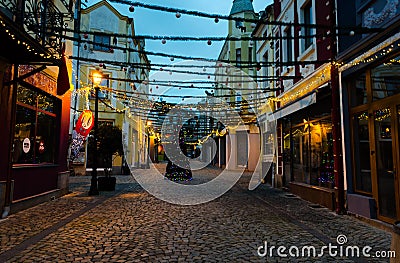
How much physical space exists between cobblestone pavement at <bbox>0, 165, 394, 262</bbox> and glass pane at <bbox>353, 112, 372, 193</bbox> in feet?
2.81

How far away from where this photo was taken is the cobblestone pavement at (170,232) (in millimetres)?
3994

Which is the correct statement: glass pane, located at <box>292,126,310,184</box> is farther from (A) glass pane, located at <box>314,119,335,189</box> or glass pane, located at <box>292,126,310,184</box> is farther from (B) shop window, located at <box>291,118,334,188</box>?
(A) glass pane, located at <box>314,119,335,189</box>

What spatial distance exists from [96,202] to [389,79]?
311 inches

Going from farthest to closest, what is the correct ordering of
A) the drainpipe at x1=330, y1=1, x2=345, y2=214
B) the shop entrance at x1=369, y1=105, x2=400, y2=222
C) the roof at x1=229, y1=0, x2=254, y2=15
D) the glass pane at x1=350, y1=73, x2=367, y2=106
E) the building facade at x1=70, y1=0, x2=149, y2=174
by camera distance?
1. the roof at x1=229, y1=0, x2=254, y2=15
2. the building facade at x1=70, y1=0, x2=149, y2=174
3. the drainpipe at x1=330, y1=1, x2=345, y2=214
4. the glass pane at x1=350, y1=73, x2=367, y2=106
5. the shop entrance at x1=369, y1=105, x2=400, y2=222

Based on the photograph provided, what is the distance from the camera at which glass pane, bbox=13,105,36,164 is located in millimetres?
7220

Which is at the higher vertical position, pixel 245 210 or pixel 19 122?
pixel 19 122

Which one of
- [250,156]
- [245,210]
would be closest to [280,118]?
[245,210]

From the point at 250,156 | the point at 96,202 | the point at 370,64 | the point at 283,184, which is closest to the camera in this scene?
the point at 370,64

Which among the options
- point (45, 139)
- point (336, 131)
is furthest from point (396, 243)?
point (45, 139)

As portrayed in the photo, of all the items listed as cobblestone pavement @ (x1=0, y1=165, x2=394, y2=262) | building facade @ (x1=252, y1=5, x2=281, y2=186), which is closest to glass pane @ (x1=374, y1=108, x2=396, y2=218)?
cobblestone pavement @ (x1=0, y1=165, x2=394, y2=262)

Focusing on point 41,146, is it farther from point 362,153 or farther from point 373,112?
point 373,112

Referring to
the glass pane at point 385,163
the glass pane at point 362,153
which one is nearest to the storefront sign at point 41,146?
the glass pane at point 362,153

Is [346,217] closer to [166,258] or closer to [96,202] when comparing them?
[166,258]

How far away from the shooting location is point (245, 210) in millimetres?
7336
